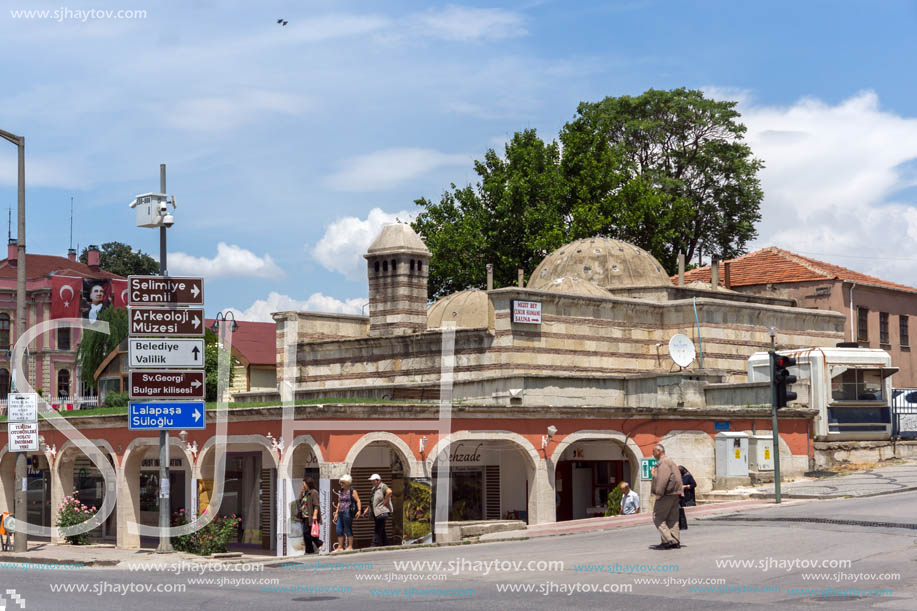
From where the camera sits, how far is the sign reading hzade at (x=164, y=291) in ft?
69.5

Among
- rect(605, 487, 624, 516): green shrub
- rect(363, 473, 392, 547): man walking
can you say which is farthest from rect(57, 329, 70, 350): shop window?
rect(363, 473, 392, 547): man walking

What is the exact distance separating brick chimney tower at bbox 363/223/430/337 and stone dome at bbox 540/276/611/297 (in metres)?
4.24

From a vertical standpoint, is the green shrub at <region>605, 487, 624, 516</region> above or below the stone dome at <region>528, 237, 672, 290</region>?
below

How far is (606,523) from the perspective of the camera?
78.6ft

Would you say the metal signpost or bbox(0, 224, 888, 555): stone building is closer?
the metal signpost

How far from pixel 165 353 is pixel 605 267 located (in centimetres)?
2217

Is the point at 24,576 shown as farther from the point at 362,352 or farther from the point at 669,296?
the point at 669,296

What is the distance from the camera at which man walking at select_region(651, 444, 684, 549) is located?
17297mm

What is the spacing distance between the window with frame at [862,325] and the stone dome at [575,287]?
12.1m

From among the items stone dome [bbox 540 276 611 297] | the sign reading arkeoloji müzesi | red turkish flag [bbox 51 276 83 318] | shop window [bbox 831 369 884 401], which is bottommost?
shop window [bbox 831 369 884 401]

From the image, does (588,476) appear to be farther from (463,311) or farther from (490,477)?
(463,311)

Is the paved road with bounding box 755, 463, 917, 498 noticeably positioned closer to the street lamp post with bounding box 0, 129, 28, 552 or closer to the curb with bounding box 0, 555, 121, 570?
the curb with bounding box 0, 555, 121, 570

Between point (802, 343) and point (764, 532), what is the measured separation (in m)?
21.6

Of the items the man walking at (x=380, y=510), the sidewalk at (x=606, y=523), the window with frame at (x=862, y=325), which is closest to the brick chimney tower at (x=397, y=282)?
the sidewalk at (x=606, y=523)
